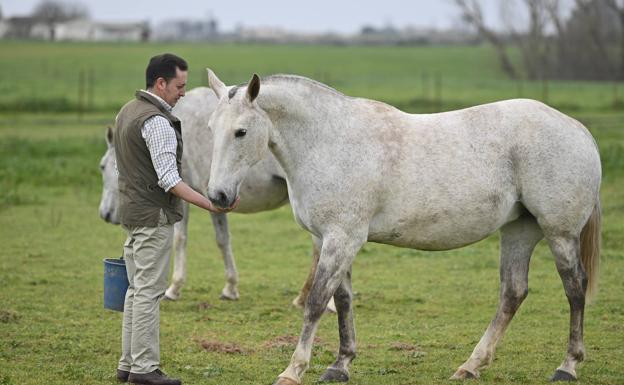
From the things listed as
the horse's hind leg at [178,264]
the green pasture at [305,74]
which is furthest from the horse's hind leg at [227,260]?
the green pasture at [305,74]

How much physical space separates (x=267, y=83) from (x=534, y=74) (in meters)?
51.8

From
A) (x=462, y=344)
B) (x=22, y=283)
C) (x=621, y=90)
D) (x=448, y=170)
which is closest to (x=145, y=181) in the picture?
(x=448, y=170)

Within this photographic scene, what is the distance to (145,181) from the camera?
6398 mm

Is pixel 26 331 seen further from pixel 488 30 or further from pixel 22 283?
pixel 488 30

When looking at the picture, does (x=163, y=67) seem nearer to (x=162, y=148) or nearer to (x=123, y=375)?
(x=162, y=148)

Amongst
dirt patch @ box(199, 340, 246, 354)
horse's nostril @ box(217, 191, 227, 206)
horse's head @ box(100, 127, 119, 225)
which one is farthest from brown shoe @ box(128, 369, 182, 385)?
horse's head @ box(100, 127, 119, 225)

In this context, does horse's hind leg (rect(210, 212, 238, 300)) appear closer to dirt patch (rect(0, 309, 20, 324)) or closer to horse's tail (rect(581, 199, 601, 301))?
dirt patch (rect(0, 309, 20, 324))

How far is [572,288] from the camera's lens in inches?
277

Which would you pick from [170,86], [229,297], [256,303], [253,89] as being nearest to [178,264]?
[229,297]

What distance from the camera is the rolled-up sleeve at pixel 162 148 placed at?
6.25m

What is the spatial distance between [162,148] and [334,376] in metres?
2.06

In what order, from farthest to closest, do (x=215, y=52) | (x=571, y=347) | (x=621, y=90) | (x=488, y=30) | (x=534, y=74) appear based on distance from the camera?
1. (x=215, y=52)
2. (x=488, y=30)
3. (x=534, y=74)
4. (x=621, y=90)
5. (x=571, y=347)

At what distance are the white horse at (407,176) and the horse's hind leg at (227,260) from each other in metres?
3.32

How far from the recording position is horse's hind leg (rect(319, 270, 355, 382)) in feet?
22.7
